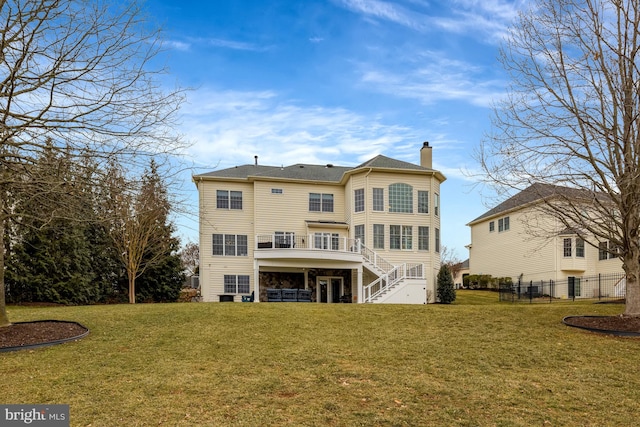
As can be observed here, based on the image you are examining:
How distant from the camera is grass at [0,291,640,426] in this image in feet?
17.3

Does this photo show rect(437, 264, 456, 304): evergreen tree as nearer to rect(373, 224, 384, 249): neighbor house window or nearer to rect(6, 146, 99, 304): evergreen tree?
rect(373, 224, 384, 249): neighbor house window

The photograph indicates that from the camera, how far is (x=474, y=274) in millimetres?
37281

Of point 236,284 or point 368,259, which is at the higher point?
point 368,259

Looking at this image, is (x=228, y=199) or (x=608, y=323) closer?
(x=608, y=323)

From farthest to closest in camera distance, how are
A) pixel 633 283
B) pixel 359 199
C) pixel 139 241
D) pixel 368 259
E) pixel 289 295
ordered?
pixel 359 199 < pixel 368 259 < pixel 139 241 < pixel 289 295 < pixel 633 283

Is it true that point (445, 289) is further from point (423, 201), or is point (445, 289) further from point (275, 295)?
point (275, 295)

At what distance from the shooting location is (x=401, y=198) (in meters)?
25.4

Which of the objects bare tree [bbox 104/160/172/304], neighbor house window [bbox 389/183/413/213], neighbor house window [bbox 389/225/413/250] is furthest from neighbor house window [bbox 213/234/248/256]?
neighbor house window [bbox 389/183/413/213]

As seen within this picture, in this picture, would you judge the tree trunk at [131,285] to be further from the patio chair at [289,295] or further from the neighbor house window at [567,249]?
the neighbor house window at [567,249]

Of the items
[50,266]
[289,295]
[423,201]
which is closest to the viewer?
[289,295]

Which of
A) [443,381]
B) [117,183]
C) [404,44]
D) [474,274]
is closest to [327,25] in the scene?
[404,44]

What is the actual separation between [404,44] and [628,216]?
799 cm

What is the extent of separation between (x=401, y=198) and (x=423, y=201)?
1.39 m

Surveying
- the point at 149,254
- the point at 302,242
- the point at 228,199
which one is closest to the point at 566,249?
the point at 302,242
